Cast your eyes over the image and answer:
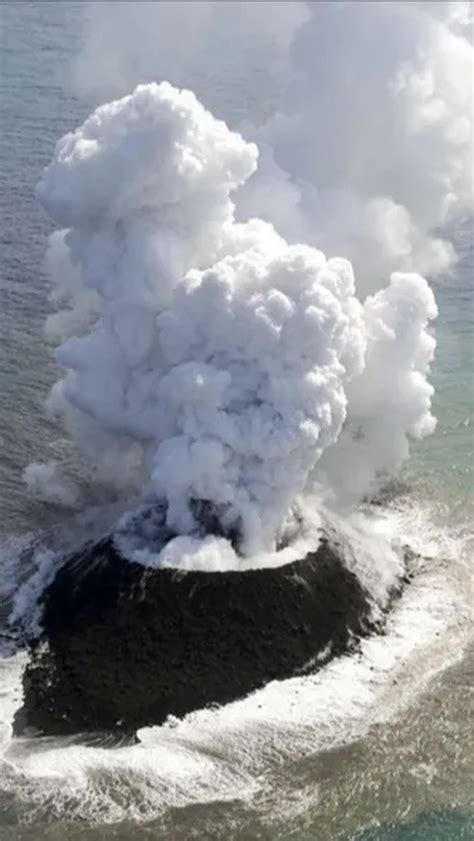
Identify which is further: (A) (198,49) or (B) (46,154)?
(A) (198,49)

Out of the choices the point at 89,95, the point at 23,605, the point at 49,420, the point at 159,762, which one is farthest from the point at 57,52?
the point at 159,762

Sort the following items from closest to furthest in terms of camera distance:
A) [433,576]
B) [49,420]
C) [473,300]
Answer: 1. [433,576]
2. [49,420]
3. [473,300]

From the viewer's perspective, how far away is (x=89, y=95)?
66.7m

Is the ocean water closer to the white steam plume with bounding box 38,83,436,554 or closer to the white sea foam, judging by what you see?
the white sea foam

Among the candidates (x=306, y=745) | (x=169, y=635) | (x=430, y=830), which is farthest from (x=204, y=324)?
(x=430, y=830)

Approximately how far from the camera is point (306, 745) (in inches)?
1175

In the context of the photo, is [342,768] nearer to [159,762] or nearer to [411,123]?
[159,762]

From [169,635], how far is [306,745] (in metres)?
4.49

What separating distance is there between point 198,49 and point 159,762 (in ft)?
170

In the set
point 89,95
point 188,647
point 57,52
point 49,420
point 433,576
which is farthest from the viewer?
point 57,52

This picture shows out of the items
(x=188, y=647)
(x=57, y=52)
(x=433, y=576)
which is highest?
(x=57, y=52)

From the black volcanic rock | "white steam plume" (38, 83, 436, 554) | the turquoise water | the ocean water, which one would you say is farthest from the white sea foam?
"white steam plume" (38, 83, 436, 554)

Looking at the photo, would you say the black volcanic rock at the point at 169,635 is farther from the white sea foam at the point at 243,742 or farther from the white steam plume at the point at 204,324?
the white steam plume at the point at 204,324

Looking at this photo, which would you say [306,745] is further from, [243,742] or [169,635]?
[169,635]
